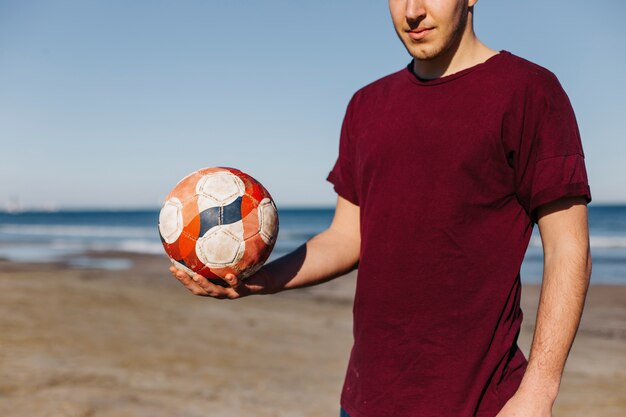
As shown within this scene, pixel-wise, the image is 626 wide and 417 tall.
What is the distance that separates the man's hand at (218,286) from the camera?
2416 mm

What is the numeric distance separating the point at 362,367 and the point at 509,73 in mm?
1138

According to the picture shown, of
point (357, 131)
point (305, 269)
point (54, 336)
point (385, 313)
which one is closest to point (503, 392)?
point (385, 313)

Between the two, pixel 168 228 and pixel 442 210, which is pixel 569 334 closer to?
pixel 442 210

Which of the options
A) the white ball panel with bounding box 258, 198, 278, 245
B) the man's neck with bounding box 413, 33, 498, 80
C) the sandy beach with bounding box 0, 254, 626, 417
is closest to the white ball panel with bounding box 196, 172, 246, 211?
the white ball panel with bounding box 258, 198, 278, 245

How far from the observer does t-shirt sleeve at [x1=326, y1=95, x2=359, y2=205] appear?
2.67 m

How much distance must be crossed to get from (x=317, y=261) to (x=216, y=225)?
0.45m

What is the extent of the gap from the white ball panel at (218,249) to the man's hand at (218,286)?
8cm

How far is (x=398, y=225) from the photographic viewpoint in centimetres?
222

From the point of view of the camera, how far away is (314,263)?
2686 mm

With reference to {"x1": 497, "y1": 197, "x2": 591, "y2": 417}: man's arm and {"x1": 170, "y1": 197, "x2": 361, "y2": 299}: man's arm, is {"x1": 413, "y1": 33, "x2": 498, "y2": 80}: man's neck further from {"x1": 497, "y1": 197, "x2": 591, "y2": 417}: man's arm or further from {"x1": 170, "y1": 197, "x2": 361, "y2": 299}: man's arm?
{"x1": 170, "y1": 197, "x2": 361, "y2": 299}: man's arm

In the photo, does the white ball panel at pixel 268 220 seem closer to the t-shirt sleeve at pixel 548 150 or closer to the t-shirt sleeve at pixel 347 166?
the t-shirt sleeve at pixel 347 166

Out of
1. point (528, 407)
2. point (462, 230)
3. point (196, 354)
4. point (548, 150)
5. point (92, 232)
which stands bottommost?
point (92, 232)

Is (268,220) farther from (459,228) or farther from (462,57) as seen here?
(462,57)

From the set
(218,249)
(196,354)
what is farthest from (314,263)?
(196,354)
